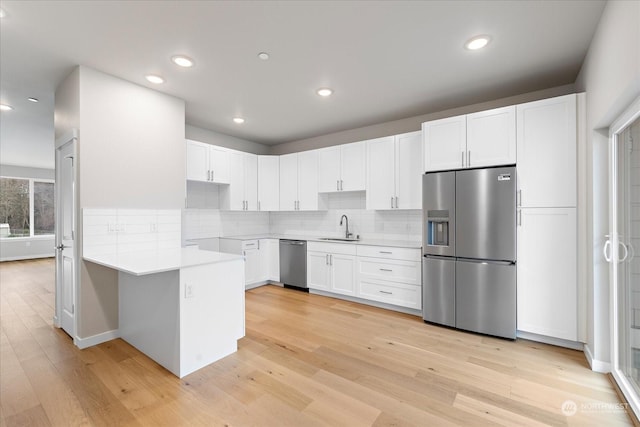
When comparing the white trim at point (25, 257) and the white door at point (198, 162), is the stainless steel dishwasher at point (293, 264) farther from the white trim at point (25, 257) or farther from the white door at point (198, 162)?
the white trim at point (25, 257)

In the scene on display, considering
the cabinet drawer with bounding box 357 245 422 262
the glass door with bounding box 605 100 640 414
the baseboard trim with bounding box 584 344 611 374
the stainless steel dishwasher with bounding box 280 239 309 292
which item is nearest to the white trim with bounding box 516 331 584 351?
the baseboard trim with bounding box 584 344 611 374

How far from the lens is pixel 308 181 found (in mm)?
5078

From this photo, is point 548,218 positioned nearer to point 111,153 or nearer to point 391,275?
point 391,275

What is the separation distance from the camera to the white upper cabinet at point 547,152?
8.83 ft

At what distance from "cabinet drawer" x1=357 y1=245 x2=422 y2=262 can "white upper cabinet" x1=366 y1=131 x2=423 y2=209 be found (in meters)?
0.61

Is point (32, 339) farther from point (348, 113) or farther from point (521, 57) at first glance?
point (521, 57)

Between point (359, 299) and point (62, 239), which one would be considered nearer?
point (62, 239)

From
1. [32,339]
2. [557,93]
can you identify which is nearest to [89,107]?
[32,339]

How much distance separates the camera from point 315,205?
5008mm

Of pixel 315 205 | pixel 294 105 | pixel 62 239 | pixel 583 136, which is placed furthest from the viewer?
pixel 315 205

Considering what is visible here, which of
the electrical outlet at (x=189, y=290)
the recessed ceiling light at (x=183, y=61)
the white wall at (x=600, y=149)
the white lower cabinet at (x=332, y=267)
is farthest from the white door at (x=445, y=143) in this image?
the electrical outlet at (x=189, y=290)

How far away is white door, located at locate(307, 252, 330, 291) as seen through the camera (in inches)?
178

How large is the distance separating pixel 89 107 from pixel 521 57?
4.09 m

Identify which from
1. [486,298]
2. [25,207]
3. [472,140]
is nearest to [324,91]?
[472,140]
